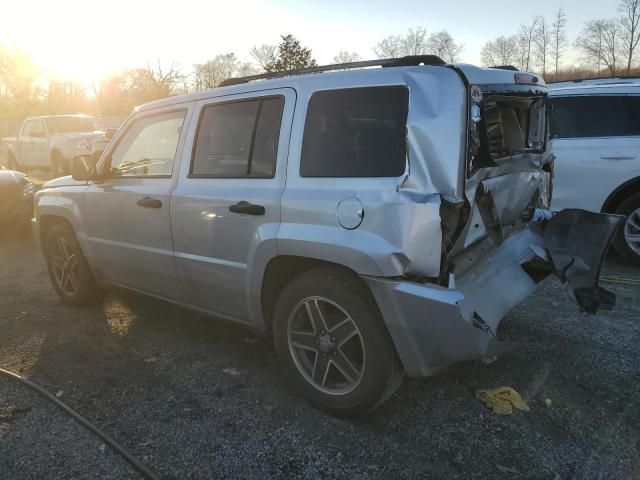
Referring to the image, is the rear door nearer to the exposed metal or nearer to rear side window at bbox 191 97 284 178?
the exposed metal

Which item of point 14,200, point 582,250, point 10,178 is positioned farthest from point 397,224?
point 10,178

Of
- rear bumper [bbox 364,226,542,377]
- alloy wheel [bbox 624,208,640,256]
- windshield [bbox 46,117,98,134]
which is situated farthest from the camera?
windshield [bbox 46,117,98,134]

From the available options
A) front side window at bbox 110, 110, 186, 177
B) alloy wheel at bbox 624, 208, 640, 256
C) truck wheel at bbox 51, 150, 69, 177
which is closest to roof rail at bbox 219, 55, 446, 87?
front side window at bbox 110, 110, 186, 177

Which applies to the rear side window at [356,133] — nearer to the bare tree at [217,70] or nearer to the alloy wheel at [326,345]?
the alloy wheel at [326,345]

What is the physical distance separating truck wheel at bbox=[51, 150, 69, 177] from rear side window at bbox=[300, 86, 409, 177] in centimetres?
1445

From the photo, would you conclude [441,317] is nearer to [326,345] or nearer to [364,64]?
[326,345]

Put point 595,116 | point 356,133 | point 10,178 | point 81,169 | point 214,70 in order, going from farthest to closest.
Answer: point 214,70 < point 10,178 < point 595,116 < point 81,169 < point 356,133

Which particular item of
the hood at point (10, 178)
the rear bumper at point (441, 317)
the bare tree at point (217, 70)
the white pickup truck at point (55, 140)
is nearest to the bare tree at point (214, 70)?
the bare tree at point (217, 70)

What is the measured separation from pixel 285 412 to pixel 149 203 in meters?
1.78

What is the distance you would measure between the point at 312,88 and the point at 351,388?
66.8 inches

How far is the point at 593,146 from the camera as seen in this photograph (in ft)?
18.6

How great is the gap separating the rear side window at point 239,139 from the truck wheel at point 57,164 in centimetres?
1352

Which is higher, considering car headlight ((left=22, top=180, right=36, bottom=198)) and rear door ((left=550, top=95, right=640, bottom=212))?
rear door ((left=550, top=95, right=640, bottom=212))

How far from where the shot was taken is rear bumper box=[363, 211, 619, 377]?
2.49m
